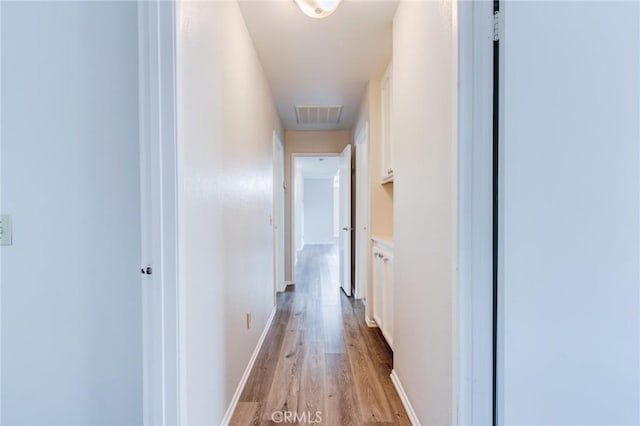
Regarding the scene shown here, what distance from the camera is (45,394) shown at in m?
1.06

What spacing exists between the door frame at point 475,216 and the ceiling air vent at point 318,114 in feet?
9.02

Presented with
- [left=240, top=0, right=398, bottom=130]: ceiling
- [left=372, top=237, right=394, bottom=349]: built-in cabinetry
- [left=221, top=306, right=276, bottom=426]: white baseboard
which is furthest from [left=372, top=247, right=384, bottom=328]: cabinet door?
[left=240, top=0, right=398, bottom=130]: ceiling

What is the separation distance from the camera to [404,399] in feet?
5.48

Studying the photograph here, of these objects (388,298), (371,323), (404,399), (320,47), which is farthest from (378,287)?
(320,47)

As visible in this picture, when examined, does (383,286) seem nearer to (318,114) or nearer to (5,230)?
(5,230)

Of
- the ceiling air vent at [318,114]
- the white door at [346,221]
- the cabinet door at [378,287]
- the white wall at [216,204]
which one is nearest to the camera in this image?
the white wall at [216,204]

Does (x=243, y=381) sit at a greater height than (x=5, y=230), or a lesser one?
lesser

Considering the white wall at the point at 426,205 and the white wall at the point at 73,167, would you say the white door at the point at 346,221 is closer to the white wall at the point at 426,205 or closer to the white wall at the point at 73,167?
the white wall at the point at 426,205

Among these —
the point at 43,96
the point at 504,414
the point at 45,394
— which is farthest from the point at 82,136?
the point at 504,414

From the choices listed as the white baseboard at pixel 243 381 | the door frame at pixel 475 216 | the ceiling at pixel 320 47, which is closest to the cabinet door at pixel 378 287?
the white baseboard at pixel 243 381

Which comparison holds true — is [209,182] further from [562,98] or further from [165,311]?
[562,98]

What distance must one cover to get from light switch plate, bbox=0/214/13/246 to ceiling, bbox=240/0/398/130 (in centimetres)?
169

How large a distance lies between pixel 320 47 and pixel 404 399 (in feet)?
8.31

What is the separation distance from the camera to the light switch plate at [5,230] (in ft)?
3.34
